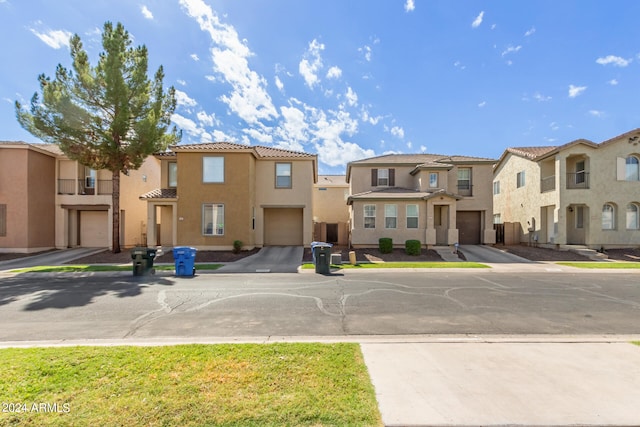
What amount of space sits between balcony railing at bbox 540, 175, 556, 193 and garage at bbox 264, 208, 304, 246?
1750 centimetres

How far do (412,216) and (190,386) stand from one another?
17.5 metres

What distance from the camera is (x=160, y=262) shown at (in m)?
15.1

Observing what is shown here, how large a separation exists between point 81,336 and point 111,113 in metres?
15.6

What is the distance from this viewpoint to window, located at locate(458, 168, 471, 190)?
21.6 m

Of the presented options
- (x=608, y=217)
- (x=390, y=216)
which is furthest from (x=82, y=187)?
(x=608, y=217)

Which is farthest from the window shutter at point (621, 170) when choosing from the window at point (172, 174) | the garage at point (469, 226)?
the window at point (172, 174)

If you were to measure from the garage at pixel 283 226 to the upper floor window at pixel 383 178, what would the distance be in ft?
20.7

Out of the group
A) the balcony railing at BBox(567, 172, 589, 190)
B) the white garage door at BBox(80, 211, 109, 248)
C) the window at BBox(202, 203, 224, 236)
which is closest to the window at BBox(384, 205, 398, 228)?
the window at BBox(202, 203, 224, 236)

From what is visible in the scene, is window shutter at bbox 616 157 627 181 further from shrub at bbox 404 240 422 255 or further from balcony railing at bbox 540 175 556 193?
shrub at bbox 404 240 422 255

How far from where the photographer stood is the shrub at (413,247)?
1694cm

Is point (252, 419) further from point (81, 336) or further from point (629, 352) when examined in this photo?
point (629, 352)

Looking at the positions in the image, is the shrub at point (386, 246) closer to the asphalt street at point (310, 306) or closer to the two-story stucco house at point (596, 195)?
the asphalt street at point (310, 306)

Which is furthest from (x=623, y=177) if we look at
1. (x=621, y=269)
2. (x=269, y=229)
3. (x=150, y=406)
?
(x=150, y=406)

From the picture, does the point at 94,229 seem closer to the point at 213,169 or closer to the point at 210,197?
the point at 210,197
